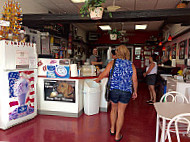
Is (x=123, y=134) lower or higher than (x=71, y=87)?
lower

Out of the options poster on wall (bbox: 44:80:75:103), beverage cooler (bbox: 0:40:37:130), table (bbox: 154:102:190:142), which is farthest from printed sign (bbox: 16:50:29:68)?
table (bbox: 154:102:190:142)

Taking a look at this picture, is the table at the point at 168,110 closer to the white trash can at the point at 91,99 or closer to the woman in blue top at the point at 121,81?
the woman in blue top at the point at 121,81

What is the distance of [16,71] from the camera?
134 inches

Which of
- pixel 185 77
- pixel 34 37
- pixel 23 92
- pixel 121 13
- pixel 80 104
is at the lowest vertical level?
pixel 80 104

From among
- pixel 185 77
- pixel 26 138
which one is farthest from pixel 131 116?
pixel 26 138

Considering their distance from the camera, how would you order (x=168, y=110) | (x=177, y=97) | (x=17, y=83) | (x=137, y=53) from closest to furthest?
(x=168, y=110) → (x=17, y=83) → (x=177, y=97) → (x=137, y=53)

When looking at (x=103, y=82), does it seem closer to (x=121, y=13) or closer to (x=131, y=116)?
(x=131, y=116)

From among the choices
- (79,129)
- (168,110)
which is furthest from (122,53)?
(79,129)

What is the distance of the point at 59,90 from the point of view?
13.4 feet

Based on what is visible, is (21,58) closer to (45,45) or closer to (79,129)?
(79,129)

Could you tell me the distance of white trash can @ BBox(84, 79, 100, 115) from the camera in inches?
158

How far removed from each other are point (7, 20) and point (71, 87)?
2034 millimetres

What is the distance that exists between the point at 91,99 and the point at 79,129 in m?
0.89

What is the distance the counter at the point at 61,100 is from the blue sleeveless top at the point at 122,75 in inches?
52.5
